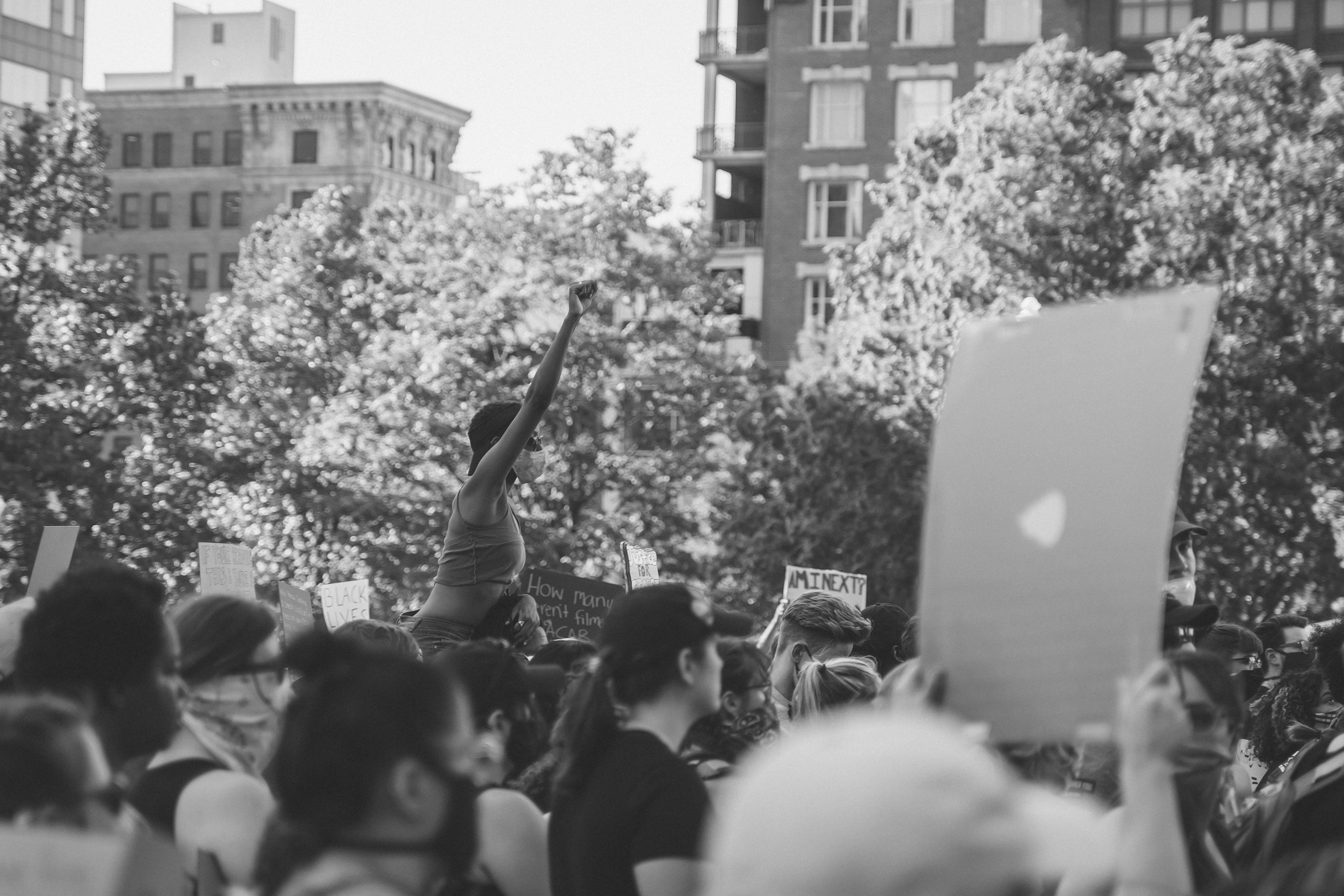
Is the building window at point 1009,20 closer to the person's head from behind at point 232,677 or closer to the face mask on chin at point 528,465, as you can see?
the face mask on chin at point 528,465

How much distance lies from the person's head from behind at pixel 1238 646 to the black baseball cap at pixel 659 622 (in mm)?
3984

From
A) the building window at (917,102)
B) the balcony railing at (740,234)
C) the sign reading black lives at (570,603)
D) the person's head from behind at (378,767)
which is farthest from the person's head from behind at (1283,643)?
the balcony railing at (740,234)

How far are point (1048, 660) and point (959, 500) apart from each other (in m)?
0.29

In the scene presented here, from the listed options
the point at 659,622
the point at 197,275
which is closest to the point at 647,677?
the point at 659,622

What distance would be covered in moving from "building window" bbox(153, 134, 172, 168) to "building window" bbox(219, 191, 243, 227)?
10.9ft

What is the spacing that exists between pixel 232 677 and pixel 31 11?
8472 cm

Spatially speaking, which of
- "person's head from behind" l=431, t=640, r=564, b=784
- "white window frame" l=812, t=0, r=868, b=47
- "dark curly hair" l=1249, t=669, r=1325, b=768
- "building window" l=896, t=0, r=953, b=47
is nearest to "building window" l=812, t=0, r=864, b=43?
"white window frame" l=812, t=0, r=868, b=47

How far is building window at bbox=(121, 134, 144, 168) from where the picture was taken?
87.6 meters

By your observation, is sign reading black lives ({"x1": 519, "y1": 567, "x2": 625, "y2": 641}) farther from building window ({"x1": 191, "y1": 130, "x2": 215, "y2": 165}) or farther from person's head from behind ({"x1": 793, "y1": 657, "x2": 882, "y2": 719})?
building window ({"x1": 191, "y1": 130, "x2": 215, "y2": 165})

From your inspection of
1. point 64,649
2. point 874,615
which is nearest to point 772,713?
point 64,649

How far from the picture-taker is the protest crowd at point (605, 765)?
2.11 m

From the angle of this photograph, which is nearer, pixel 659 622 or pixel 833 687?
pixel 659 622

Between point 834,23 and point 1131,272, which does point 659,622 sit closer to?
point 1131,272

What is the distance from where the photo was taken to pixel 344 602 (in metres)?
11.1
